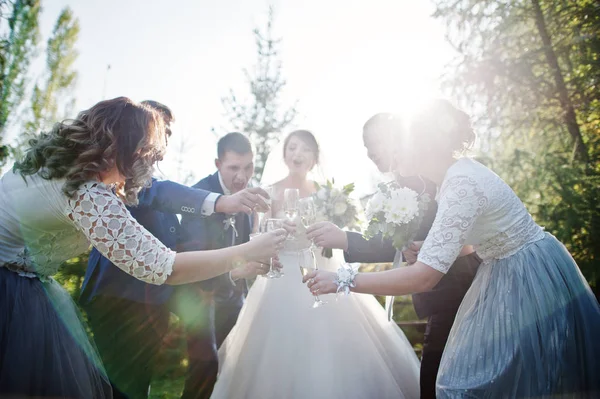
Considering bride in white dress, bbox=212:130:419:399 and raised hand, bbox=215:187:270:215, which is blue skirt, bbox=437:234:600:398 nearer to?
bride in white dress, bbox=212:130:419:399

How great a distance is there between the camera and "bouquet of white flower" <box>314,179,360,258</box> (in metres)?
3.92

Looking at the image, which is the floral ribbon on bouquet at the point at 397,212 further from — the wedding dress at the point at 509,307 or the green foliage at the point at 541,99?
the green foliage at the point at 541,99

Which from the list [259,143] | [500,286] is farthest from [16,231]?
[259,143]

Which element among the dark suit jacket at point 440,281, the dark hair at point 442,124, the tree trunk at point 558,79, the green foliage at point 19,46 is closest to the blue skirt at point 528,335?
the dark suit jacket at point 440,281

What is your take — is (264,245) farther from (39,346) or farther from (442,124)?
(442,124)

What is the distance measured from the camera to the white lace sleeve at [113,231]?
6.49 feet

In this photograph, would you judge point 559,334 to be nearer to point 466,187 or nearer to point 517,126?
point 466,187

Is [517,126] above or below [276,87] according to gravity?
below

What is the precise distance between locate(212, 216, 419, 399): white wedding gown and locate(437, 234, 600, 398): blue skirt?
50.0 inches

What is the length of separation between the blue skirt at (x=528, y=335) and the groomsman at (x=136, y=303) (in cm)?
182

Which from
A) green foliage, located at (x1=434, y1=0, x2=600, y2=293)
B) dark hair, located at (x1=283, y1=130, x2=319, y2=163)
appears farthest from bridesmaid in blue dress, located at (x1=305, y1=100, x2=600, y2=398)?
green foliage, located at (x1=434, y1=0, x2=600, y2=293)

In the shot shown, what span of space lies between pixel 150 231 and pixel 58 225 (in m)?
1.39

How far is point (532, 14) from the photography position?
25.7 ft

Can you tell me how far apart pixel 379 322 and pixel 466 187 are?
217 centimetres
